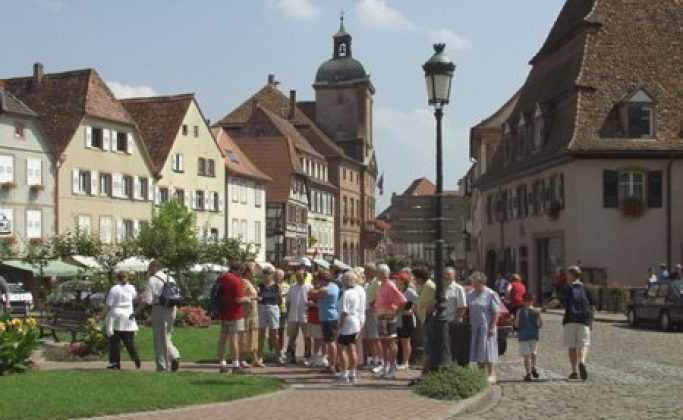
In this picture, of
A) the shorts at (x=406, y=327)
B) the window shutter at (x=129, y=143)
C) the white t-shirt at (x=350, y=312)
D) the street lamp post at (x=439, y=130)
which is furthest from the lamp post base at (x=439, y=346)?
the window shutter at (x=129, y=143)

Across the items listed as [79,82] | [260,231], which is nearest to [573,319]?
[79,82]

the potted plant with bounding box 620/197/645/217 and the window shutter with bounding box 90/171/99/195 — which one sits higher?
the window shutter with bounding box 90/171/99/195

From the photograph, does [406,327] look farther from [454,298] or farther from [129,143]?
[129,143]

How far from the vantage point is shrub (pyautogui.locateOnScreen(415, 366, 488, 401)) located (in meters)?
14.8

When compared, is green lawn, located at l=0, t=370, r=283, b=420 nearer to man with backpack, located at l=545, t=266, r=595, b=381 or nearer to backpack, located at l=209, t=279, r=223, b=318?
backpack, located at l=209, t=279, r=223, b=318

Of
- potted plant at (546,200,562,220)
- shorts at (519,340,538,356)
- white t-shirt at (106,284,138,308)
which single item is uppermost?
potted plant at (546,200,562,220)

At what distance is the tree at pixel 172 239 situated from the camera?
39438mm

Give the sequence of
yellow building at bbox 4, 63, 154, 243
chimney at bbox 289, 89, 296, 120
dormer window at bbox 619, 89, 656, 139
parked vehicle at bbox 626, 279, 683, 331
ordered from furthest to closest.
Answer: chimney at bbox 289, 89, 296, 120, yellow building at bbox 4, 63, 154, 243, dormer window at bbox 619, 89, 656, 139, parked vehicle at bbox 626, 279, 683, 331

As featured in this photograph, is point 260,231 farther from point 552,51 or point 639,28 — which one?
point 639,28

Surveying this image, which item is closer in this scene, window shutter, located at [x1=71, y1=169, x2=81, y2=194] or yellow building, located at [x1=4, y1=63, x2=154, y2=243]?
yellow building, located at [x1=4, y1=63, x2=154, y2=243]

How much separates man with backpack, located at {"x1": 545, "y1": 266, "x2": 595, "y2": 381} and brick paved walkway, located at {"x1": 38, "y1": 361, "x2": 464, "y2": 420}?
9.16ft

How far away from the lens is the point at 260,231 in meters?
79.8

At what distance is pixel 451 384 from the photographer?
15.1 metres

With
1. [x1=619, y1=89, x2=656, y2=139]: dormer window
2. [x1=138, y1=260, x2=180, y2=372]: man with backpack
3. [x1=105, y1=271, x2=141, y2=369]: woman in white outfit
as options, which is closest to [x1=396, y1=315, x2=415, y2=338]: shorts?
[x1=138, y1=260, x2=180, y2=372]: man with backpack
